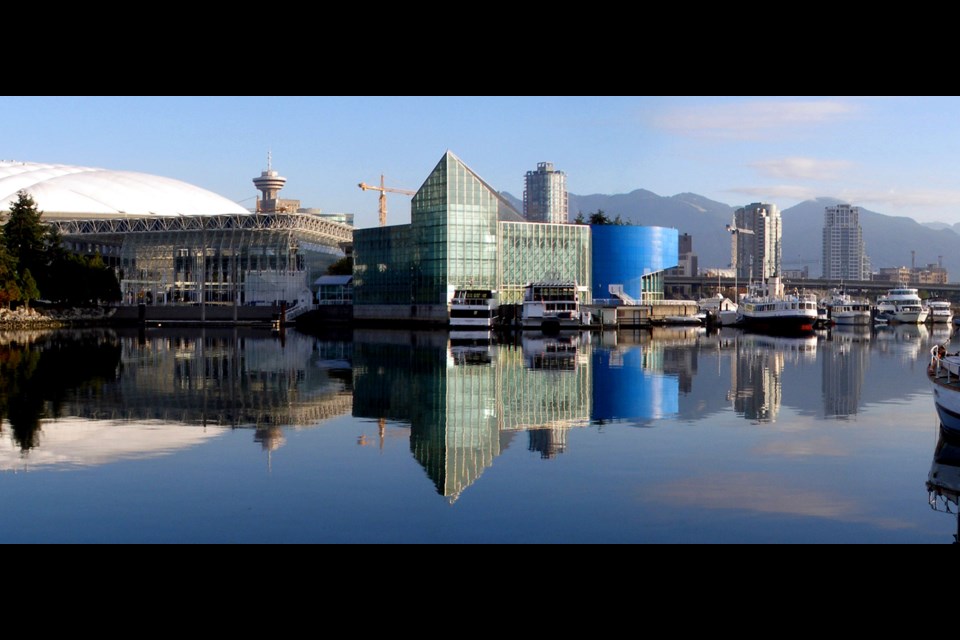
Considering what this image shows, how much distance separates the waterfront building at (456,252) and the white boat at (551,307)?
10149 millimetres

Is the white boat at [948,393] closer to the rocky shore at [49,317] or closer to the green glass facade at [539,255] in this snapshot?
the rocky shore at [49,317]

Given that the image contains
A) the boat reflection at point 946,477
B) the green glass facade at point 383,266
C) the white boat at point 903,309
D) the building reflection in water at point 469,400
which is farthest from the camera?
the white boat at point 903,309

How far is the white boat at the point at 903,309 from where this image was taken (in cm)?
11475

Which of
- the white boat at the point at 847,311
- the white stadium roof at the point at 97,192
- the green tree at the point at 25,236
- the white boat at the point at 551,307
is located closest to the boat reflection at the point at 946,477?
the white boat at the point at 551,307

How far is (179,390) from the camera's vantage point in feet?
95.8

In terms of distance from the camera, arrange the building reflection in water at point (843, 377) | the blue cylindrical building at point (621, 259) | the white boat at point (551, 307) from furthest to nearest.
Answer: the blue cylindrical building at point (621, 259)
the white boat at point (551, 307)
the building reflection in water at point (843, 377)

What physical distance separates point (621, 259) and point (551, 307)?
73.9 feet

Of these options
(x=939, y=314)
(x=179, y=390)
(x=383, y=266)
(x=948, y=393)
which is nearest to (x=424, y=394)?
(x=179, y=390)

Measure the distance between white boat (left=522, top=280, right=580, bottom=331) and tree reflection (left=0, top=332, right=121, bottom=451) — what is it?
34560 millimetres

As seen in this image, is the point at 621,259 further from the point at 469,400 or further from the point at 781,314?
the point at 469,400

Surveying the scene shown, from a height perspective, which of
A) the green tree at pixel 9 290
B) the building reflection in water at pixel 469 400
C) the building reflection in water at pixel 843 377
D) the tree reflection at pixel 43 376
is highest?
the green tree at pixel 9 290
